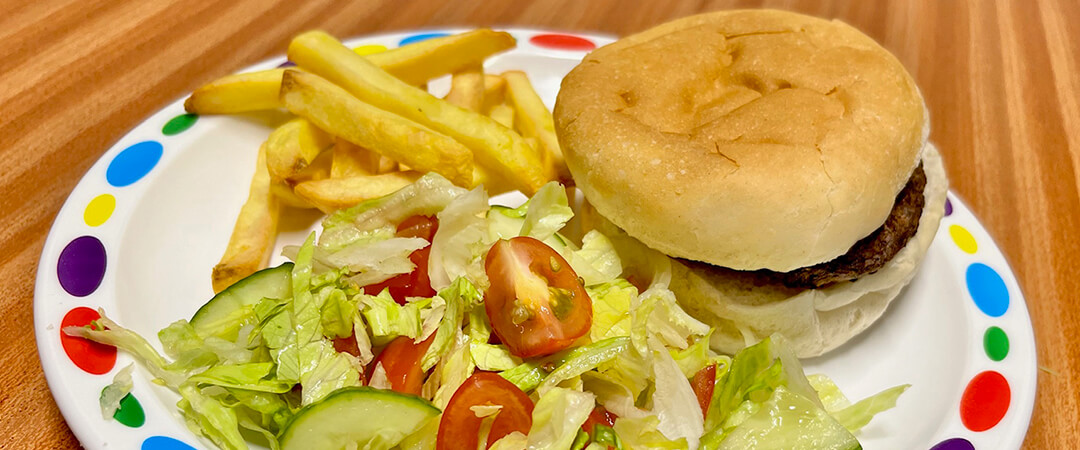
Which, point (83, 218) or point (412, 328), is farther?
point (83, 218)

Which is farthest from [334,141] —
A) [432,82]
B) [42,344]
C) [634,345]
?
[634,345]

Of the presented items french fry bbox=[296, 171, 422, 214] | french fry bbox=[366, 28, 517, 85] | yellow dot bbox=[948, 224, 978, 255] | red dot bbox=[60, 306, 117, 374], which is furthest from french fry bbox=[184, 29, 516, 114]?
yellow dot bbox=[948, 224, 978, 255]

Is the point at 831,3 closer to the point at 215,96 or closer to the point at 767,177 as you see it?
the point at 767,177

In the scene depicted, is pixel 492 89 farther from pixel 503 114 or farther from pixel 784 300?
pixel 784 300

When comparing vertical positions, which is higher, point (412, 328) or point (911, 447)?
point (412, 328)

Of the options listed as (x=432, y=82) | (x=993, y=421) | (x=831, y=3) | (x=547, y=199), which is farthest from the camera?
(x=831, y=3)

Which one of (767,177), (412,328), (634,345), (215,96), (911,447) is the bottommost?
(911,447)

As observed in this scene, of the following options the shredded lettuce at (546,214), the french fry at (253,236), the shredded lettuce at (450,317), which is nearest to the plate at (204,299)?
the french fry at (253,236)

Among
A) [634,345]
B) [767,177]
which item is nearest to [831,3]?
[767,177]

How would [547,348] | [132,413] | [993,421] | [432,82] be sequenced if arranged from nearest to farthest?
[132,413], [547,348], [993,421], [432,82]
